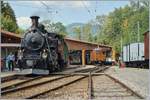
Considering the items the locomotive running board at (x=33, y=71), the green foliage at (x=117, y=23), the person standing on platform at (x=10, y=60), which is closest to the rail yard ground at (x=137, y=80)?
the locomotive running board at (x=33, y=71)

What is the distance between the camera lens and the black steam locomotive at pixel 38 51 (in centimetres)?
2630

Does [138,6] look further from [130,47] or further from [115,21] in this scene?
[130,47]

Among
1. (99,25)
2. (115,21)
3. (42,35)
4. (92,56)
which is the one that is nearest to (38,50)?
(42,35)

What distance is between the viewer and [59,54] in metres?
29.0

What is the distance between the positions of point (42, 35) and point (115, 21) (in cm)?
7392

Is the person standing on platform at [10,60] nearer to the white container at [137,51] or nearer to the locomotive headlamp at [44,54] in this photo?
the locomotive headlamp at [44,54]

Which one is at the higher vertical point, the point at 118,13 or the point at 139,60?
the point at 118,13

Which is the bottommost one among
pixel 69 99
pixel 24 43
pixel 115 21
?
pixel 69 99

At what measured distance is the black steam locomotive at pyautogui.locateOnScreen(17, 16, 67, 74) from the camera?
86.3ft

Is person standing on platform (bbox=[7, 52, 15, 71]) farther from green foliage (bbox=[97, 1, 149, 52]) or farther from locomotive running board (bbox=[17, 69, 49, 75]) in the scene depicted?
green foliage (bbox=[97, 1, 149, 52])

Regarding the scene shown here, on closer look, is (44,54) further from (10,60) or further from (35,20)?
(10,60)

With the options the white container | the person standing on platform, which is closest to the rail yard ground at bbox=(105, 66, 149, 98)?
the person standing on platform

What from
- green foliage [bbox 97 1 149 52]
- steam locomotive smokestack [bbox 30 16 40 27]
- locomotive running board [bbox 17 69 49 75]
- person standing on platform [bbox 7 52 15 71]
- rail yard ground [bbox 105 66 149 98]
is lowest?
rail yard ground [bbox 105 66 149 98]

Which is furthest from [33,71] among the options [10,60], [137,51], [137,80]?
[137,51]
